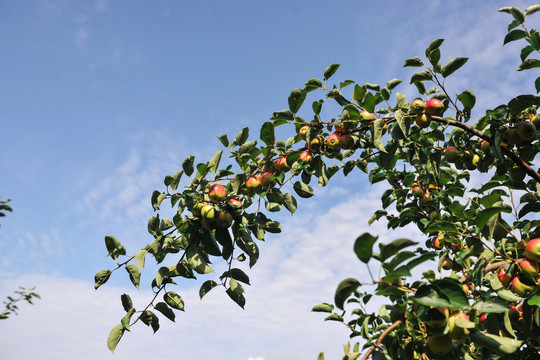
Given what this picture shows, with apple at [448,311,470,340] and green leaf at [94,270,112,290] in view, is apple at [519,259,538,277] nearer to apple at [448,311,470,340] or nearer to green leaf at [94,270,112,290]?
apple at [448,311,470,340]

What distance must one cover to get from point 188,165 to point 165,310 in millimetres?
1180

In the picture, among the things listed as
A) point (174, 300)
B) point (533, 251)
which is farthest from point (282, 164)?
point (533, 251)

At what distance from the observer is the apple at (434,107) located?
2721 millimetres

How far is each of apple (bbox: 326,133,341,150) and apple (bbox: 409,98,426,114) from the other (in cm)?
62

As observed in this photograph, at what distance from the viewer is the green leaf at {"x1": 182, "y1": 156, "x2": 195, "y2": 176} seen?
2754 mm

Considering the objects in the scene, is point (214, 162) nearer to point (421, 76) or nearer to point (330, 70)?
point (330, 70)

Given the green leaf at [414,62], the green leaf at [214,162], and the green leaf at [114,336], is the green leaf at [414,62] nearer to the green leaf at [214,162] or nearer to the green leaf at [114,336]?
the green leaf at [214,162]

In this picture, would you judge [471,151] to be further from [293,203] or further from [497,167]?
[293,203]

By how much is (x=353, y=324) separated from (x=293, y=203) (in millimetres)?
1673

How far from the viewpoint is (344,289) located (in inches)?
63.6

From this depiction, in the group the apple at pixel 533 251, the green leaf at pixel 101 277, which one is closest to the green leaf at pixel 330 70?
the apple at pixel 533 251

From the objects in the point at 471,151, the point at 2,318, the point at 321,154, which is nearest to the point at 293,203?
the point at 321,154

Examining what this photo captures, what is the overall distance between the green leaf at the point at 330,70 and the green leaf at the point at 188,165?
1318mm

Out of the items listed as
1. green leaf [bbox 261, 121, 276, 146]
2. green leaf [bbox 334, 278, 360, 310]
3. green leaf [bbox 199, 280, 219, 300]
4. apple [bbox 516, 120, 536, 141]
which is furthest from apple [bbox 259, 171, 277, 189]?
apple [bbox 516, 120, 536, 141]
